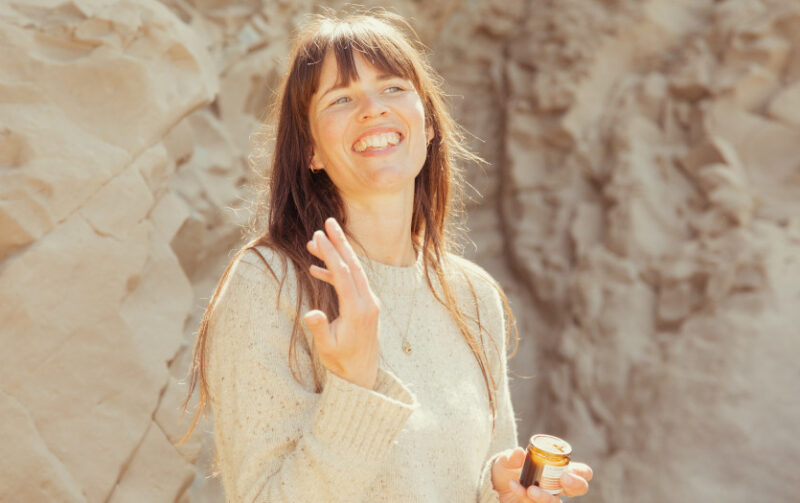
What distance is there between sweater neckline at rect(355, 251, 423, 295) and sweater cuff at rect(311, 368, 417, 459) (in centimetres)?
32

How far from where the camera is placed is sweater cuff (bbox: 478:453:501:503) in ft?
3.96

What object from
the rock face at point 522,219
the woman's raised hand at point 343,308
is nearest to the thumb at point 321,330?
the woman's raised hand at point 343,308

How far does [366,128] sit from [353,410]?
0.47 m

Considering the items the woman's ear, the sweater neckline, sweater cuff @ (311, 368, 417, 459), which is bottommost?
sweater cuff @ (311, 368, 417, 459)

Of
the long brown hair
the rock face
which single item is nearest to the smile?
the long brown hair

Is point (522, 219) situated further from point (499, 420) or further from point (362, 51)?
point (362, 51)

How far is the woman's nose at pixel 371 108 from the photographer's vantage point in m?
1.19

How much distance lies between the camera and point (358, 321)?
92 centimetres

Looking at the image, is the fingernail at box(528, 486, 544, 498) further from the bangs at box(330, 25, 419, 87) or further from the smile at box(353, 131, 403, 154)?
the bangs at box(330, 25, 419, 87)

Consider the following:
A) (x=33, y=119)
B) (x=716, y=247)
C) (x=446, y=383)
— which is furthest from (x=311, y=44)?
(x=716, y=247)

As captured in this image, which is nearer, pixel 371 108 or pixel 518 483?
pixel 518 483

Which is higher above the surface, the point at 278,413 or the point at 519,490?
the point at 278,413

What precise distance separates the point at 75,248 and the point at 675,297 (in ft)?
7.92

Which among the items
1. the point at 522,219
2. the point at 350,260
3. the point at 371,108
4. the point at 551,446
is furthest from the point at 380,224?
the point at 522,219
